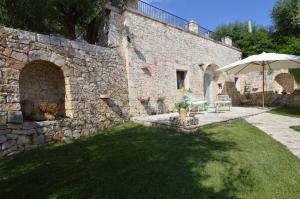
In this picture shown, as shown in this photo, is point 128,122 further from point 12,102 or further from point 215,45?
point 215,45

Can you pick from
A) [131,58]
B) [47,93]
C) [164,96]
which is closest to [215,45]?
[164,96]

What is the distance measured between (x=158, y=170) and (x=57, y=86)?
4.99m

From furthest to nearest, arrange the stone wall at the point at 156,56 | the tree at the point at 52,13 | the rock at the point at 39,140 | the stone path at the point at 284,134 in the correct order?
the stone wall at the point at 156,56, the tree at the point at 52,13, the rock at the point at 39,140, the stone path at the point at 284,134

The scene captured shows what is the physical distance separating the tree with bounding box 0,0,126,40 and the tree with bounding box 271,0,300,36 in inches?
541

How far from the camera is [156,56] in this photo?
11.0 meters

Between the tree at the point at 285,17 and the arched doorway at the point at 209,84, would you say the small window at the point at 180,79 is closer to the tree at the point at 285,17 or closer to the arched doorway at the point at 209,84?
the arched doorway at the point at 209,84

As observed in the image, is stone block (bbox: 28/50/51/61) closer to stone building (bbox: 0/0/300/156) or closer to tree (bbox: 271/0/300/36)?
stone building (bbox: 0/0/300/156)

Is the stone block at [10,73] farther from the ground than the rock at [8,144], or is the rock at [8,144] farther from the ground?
the stone block at [10,73]

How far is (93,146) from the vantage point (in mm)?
5801

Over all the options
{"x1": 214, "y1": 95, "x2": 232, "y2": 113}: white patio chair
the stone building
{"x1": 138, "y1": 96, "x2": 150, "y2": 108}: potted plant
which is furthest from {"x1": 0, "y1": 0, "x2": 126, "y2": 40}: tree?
{"x1": 214, "y1": 95, "x2": 232, "y2": 113}: white patio chair

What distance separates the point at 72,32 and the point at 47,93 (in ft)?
12.2

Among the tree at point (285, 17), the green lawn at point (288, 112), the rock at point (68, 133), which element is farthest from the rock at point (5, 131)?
the tree at point (285, 17)

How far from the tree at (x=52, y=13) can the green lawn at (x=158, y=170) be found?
17.1 feet

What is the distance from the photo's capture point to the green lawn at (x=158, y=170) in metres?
3.38
